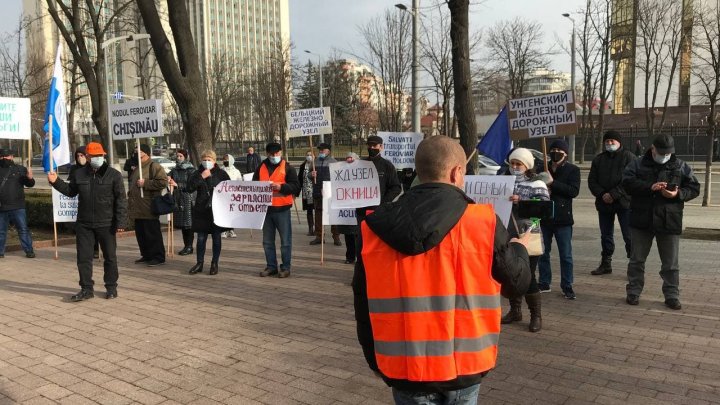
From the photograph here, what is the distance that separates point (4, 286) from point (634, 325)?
26.4ft

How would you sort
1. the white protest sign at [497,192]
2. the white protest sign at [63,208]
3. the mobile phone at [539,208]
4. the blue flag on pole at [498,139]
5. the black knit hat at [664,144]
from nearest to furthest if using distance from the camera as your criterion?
the mobile phone at [539,208]
the white protest sign at [497,192]
the black knit hat at [664,144]
the blue flag on pole at [498,139]
the white protest sign at [63,208]

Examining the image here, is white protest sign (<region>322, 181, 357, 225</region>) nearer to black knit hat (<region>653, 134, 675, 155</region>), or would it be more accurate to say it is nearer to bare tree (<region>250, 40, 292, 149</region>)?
black knit hat (<region>653, 134, 675, 155</region>)

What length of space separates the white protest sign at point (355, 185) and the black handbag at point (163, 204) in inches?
109

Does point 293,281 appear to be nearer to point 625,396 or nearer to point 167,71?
point 625,396

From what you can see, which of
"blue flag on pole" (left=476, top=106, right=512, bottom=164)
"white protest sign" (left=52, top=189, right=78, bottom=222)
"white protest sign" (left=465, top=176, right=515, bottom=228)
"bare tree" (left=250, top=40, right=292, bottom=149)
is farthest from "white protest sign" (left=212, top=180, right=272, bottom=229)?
"bare tree" (left=250, top=40, right=292, bottom=149)

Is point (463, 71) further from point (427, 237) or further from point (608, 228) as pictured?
point (427, 237)

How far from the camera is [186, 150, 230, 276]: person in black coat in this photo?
8.78 metres

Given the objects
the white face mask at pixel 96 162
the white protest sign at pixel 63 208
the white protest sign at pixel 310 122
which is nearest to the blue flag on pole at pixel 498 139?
the white protest sign at pixel 310 122

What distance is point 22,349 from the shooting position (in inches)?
214

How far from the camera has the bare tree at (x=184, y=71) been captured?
41.0ft

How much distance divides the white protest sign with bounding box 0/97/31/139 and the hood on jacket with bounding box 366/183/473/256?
31.1 feet

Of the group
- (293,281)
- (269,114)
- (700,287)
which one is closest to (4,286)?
(293,281)

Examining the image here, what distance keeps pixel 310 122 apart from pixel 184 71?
3.14 meters

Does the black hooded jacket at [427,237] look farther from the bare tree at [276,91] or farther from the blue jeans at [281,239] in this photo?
the bare tree at [276,91]
